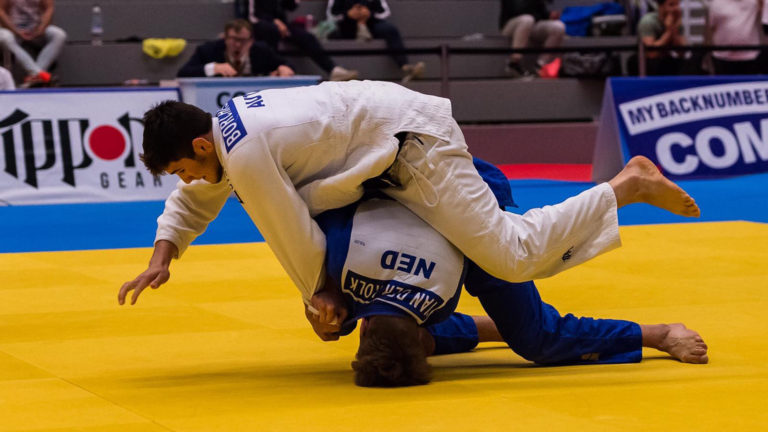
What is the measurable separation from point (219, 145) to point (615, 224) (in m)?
1.50

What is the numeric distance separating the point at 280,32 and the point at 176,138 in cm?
1125

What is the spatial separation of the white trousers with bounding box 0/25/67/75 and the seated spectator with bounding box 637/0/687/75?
743 cm

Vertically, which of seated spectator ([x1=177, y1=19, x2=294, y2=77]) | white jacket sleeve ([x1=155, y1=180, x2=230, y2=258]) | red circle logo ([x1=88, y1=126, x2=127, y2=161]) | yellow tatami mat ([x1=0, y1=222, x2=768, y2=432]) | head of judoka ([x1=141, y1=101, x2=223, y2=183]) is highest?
head of judoka ([x1=141, y1=101, x2=223, y2=183])

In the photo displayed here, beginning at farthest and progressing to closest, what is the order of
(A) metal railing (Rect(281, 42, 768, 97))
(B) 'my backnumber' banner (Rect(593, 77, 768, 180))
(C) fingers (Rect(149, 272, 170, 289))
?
(A) metal railing (Rect(281, 42, 768, 97))
(B) 'my backnumber' banner (Rect(593, 77, 768, 180))
(C) fingers (Rect(149, 272, 170, 289))

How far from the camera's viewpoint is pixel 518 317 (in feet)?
14.7

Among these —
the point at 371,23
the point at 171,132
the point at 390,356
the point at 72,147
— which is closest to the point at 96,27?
the point at 371,23

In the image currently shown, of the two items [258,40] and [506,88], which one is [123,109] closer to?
[258,40]

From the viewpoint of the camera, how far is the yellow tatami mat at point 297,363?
3658mm

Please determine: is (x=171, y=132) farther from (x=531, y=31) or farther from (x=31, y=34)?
(x=531, y=31)

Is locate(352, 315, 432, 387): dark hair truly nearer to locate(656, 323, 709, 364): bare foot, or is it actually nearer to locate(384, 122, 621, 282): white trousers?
locate(384, 122, 621, 282): white trousers

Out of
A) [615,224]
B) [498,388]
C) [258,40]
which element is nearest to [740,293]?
[615,224]

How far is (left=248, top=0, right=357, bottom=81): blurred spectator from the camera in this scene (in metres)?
15.1

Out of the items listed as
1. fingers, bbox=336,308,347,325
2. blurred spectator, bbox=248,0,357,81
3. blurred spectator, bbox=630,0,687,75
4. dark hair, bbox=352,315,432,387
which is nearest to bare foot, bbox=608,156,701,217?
dark hair, bbox=352,315,432,387

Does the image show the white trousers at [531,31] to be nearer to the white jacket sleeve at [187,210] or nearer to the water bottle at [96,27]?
the water bottle at [96,27]
